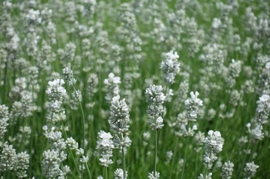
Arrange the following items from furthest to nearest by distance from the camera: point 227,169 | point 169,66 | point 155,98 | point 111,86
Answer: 1. point 111,86
2. point 227,169
3. point 169,66
4. point 155,98

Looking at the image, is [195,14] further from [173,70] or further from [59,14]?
[173,70]

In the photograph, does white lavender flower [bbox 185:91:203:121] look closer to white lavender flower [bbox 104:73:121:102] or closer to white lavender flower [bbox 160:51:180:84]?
white lavender flower [bbox 160:51:180:84]

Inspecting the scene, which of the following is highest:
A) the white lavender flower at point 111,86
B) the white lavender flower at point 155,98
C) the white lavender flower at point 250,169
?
the white lavender flower at point 111,86

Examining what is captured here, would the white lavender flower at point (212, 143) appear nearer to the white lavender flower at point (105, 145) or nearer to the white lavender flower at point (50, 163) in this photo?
the white lavender flower at point (105, 145)

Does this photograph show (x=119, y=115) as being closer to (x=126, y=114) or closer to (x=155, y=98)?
(x=126, y=114)

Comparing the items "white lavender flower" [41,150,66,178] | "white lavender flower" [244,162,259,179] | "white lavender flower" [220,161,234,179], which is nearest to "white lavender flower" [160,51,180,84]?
"white lavender flower" [220,161,234,179]

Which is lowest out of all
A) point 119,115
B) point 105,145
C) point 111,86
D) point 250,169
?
point 250,169

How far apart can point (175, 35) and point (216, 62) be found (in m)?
0.75

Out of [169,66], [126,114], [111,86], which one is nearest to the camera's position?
[126,114]

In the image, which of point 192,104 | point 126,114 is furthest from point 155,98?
point 192,104

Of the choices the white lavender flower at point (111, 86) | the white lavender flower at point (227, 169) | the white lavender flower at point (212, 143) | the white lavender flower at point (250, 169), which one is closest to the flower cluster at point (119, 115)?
the white lavender flower at point (212, 143)

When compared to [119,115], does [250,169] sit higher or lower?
lower

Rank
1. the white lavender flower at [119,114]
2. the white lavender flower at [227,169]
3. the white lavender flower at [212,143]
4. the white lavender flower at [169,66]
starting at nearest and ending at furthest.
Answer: the white lavender flower at [119,114] → the white lavender flower at [212,143] → the white lavender flower at [169,66] → the white lavender flower at [227,169]

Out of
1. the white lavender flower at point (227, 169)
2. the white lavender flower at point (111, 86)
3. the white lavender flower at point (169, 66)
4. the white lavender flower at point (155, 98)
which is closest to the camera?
the white lavender flower at point (155, 98)
